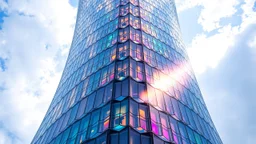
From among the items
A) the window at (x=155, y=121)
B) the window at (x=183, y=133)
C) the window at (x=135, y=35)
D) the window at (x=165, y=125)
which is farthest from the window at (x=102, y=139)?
the window at (x=135, y=35)

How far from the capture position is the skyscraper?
82.1ft

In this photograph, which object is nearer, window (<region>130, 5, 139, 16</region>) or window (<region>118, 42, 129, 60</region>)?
window (<region>118, 42, 129, 60</region>)

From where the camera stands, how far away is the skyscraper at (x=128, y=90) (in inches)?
985

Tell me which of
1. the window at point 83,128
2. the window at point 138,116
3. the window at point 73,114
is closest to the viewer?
the window at point 138,116

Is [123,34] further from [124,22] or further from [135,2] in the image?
[135,2]

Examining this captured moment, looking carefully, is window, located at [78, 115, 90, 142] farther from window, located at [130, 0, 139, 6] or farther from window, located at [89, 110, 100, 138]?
window, located at [130, 0, 139, 6]

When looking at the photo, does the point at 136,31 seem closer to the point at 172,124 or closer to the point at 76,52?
the point at 76,52

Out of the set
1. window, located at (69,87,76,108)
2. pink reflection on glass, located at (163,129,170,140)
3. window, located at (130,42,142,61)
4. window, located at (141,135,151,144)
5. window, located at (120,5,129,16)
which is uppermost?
window, located at (120,5,129,16)

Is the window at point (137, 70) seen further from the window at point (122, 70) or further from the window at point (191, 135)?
the window at point (191, 135)

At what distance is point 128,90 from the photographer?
2800 cm

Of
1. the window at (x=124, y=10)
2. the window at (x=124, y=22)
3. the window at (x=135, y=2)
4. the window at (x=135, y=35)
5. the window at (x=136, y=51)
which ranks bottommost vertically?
the window at (x=136, y=51)

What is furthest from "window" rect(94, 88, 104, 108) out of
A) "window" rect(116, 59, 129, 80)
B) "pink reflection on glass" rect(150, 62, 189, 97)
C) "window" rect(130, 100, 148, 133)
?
"pink reflection on glass" rect(150, 62, 189, 97)

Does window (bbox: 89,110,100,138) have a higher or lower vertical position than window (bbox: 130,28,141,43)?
lower

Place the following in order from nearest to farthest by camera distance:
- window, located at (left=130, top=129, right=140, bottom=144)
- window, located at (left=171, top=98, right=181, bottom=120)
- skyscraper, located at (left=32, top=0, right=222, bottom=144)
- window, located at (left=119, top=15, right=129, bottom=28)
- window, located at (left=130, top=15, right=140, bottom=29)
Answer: window, located at (left=130, top=129, right=140, bottom=144) < skyscraper, located at (left=32, top=0, right=222, bottom=144) < window, located at (left=171, top=98, right=181, bottom=120) < window, located at (left=119, top=15, right=129, bottom=28) < window, located at (left=130, top=15, right=140, bottom=29)
